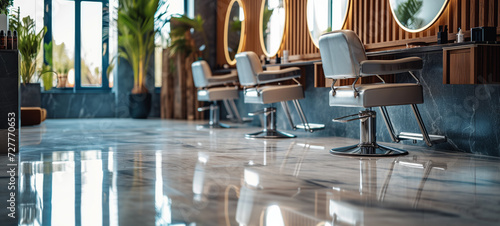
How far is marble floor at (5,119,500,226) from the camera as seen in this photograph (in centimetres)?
184

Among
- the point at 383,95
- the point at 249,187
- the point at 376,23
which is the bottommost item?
the point at 249,187

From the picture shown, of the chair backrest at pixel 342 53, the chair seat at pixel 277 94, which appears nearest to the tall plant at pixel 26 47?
the chair seat at pixel 277 94

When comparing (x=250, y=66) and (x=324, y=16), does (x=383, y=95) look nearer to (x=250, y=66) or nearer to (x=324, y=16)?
(x=250, y=66)

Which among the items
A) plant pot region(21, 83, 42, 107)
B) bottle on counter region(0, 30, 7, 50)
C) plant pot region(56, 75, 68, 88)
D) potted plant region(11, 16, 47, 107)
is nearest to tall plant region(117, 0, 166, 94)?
plant pot region(56, 75, 68, 88)

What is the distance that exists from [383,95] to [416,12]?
1.07 m

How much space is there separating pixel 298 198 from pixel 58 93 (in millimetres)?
7547

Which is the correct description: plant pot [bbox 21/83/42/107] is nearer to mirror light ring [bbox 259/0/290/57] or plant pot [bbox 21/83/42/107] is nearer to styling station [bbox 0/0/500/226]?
styling station [bbox 0/0/500/226]

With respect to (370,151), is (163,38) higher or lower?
higher

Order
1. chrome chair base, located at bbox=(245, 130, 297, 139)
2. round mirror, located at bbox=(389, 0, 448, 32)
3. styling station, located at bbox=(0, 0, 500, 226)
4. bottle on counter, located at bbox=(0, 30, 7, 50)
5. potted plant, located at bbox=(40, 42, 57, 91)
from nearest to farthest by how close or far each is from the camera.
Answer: styling station, located at bbox=(0, 0, 500, 226), bottle on counter, located at bbox=(0, 30, 7, 50), round mirror, located at bbox=(389, 0, 448, 32), chrome chair base, located at bbox=(245, 130, 297, 139), potted plant, located at bbox=(40, 42, 57, 91)

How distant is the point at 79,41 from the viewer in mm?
8945

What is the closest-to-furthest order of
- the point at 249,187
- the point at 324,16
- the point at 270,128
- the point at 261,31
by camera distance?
the point at 249,187, the point at 270,128, the point at 324,16, the point at 261,31

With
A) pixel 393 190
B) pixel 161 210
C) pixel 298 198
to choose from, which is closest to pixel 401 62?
pixel 393 190

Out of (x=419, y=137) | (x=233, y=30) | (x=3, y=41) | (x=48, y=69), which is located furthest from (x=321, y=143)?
(x=48, y=69)

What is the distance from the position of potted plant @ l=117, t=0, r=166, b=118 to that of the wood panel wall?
1.77 m
